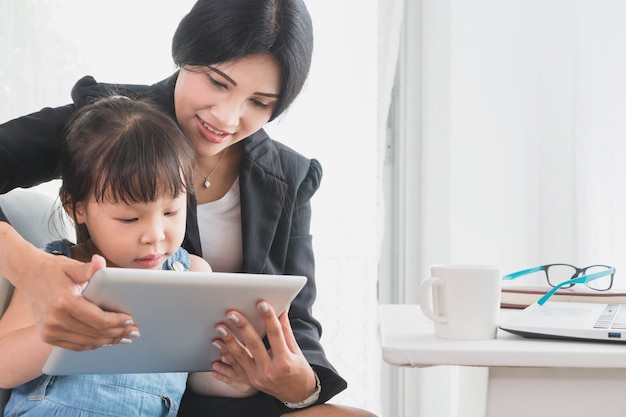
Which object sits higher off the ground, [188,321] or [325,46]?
[325,46]

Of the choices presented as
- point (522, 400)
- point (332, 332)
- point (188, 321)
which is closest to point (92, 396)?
point (188, 321)

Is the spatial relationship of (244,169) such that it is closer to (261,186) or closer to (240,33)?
(261,186)

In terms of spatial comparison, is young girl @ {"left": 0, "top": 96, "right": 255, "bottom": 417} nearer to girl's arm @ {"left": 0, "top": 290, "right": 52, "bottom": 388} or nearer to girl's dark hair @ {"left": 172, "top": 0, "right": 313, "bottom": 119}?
girl's arm @ {"left": 0, "top": 290, "right": 52, "bottom": 388}

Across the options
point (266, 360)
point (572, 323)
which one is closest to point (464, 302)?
point (572, 323)

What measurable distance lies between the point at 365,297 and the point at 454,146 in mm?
522

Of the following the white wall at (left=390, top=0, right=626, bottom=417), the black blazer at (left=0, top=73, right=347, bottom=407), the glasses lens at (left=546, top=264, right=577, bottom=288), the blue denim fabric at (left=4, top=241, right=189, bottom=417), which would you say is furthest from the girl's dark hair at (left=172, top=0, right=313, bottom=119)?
the glasses lens at (left=546, top=264, right=577, bottom=288)

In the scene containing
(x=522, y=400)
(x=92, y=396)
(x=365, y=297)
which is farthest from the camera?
(x=365, y=297)

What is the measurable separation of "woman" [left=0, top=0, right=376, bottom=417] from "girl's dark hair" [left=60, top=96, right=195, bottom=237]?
8 centimetres

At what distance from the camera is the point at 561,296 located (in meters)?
1.38

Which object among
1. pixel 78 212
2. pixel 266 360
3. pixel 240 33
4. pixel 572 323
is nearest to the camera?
pixel 572 323

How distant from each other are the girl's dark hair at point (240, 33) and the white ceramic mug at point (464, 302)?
0.55 meters

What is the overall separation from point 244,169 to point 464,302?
60 centimetres

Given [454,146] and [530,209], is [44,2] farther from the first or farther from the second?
[530,209]

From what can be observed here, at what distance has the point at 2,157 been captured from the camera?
1220 mm
